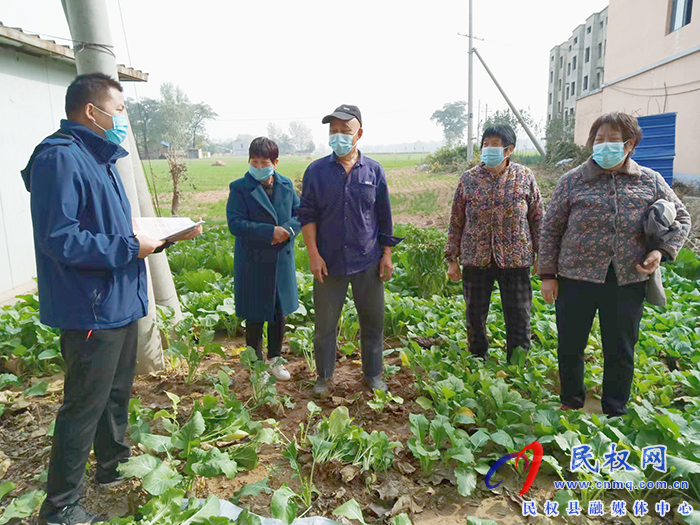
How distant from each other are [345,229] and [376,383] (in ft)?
3.37

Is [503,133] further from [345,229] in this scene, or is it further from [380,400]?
[380,400]

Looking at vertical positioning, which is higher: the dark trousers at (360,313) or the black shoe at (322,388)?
the dark trousers at (360,313)

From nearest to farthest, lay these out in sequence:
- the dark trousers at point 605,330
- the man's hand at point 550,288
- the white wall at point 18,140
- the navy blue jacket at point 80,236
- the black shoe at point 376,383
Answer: the navy blue jacket at point 80,236 → the dark trousers at point 605,330 → the man's hand at point 550,288 → the black shoe at point 376,383 → the white wall at point 18,140

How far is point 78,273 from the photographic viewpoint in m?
1.87

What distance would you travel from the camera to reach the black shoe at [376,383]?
3170 mm

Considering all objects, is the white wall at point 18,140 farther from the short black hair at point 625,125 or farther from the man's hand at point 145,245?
the short black hair at point 625,125

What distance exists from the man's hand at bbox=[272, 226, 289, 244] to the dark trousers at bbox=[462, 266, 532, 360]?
4.06 ft

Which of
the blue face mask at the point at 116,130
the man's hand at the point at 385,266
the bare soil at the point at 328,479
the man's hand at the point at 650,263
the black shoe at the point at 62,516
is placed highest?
the blue face mask at the point at 116,130

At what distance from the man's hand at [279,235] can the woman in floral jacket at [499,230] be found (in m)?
1.13

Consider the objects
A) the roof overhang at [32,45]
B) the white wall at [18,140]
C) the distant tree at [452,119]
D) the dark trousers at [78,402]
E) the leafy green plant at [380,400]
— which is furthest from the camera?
the distant tree at [452,119]

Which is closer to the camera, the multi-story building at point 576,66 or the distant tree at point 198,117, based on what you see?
the distant tree at point 198,117

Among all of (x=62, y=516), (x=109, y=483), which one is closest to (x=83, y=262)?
(x=62, y=516)

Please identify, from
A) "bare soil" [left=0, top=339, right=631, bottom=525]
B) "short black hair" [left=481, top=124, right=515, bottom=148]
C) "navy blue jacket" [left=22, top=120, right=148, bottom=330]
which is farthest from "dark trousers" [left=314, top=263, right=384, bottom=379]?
"navy blue jacket" [left=22, top=120, right=148, bottom=330]

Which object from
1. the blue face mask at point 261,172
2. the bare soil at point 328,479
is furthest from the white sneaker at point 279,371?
the blue face mask at point 261,172
